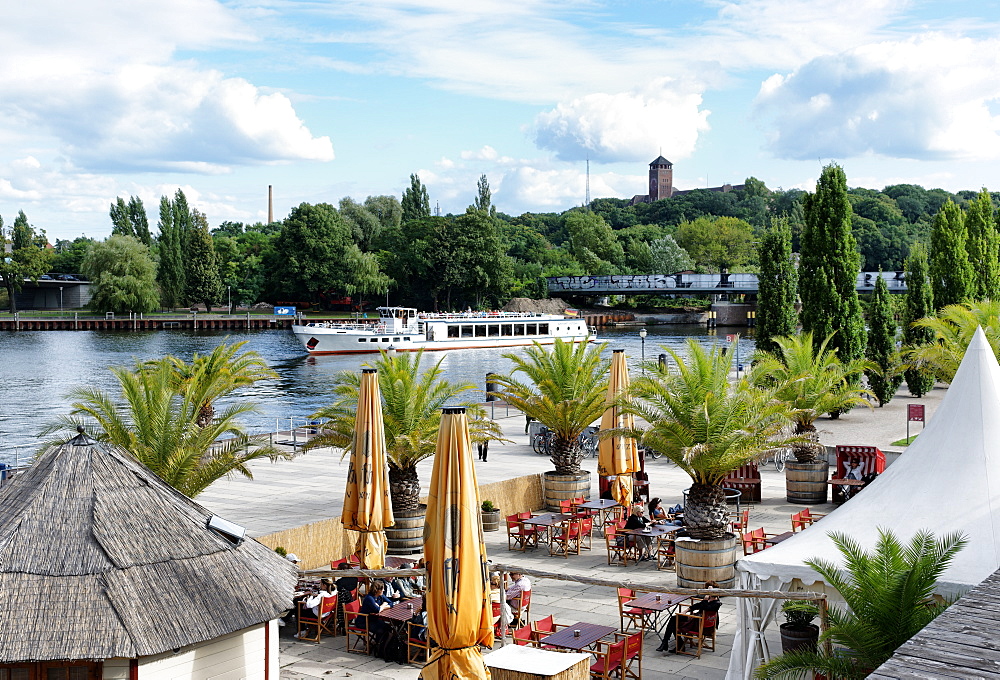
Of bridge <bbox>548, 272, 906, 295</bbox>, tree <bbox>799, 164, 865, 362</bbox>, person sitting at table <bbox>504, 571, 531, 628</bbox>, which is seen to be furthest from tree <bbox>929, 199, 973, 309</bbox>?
bridge <bbox>548, 272, 906, 295</bbox>

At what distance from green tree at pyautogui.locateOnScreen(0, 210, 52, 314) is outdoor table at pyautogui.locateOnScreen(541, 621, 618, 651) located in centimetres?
11620

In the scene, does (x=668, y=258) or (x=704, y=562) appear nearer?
(x=704, y=562)

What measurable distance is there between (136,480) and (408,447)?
6723 millimetres

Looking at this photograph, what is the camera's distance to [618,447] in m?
18.6

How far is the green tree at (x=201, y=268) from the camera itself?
10981 cm

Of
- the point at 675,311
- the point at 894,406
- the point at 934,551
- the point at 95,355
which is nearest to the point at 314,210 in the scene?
the point at 95,355

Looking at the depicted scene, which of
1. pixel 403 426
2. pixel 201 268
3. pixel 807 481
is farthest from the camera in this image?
pixel 201 268

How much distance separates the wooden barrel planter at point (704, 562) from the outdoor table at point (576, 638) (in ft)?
12.2

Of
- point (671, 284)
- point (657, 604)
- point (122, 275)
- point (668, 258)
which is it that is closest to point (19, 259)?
point (122, 275)

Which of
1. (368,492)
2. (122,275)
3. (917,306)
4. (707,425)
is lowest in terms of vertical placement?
(368,492)

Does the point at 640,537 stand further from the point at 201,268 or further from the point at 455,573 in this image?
the point at 201,268

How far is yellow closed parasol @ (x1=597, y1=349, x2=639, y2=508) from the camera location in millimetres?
18609

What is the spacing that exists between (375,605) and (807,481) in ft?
39.2

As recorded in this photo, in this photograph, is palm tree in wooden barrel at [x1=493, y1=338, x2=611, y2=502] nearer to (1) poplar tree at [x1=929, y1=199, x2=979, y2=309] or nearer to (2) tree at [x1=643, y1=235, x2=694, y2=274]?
(1) poplar tree at [x1=929, y1=199, x2=979, y2=309]
